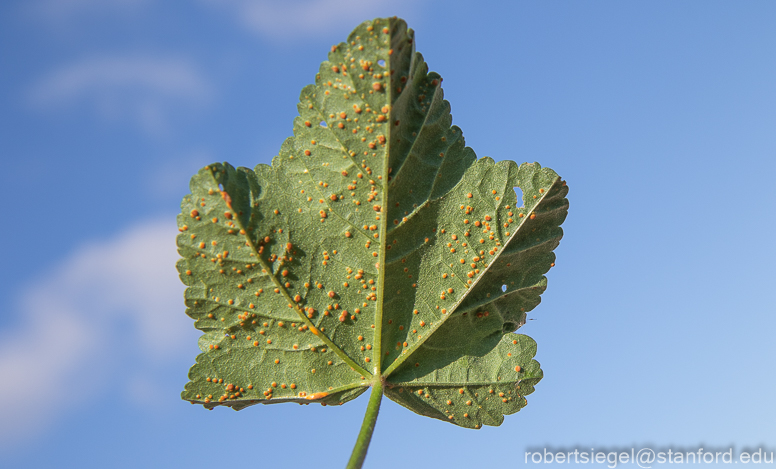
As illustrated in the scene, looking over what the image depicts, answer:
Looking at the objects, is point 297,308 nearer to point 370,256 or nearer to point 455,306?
point 370,256

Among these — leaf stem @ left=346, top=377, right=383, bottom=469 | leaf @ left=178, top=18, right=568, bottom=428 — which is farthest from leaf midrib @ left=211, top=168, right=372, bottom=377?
leaf stem @ left=346, top=377, right=383, bottom=469

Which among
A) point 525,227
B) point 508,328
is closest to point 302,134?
point 525,227

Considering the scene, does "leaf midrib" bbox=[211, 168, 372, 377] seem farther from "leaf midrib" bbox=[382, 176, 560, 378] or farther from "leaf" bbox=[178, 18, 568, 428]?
"leaf midrib" bbox=[382, 176, 560, 378]

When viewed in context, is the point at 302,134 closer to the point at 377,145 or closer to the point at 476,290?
the point at 377,145

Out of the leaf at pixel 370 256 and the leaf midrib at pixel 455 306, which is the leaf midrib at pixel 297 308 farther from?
the leaf midrib at pixel 455 306

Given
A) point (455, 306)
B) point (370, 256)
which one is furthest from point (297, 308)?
point (455, 306)

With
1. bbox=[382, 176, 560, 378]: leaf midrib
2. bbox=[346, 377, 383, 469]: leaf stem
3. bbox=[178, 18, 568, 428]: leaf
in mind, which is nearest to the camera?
bbox=[346, 377, 383, 469]: leaf stem
